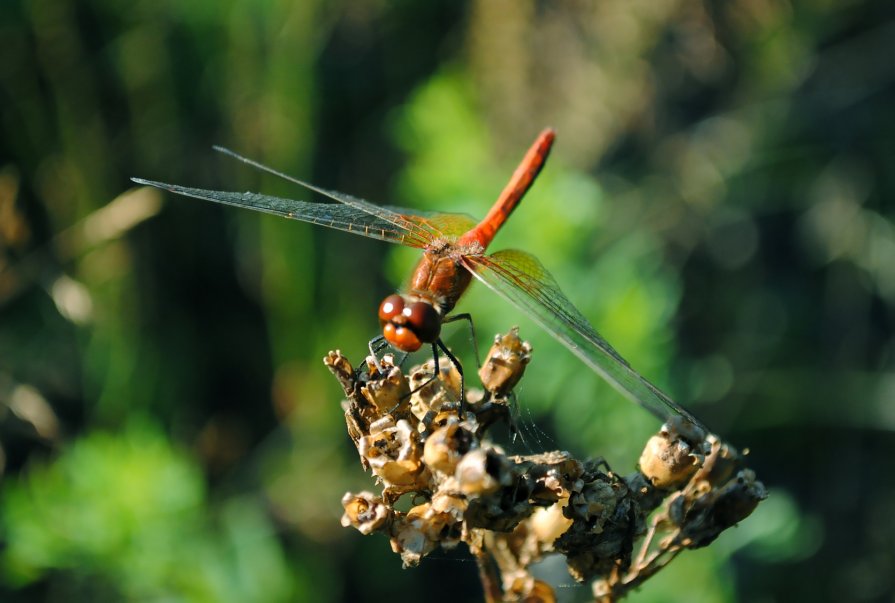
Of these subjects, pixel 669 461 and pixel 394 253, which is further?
pixel 394 253

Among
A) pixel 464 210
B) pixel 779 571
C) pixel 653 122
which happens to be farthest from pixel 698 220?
pixel 779 571

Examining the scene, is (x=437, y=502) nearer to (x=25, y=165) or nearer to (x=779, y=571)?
(x=779, y=571)

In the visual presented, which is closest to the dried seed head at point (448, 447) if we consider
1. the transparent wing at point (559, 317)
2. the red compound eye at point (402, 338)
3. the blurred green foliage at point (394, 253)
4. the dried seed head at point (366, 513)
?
the dried seed head at point (366, 513)

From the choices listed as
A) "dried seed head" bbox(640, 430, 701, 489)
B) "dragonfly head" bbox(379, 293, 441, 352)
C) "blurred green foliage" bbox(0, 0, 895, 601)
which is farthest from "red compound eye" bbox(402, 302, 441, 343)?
"blurred green foliage" bbox(0, 0, 895, 601)

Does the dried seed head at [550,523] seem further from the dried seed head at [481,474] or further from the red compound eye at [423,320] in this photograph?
the red compound eye at [423,320]

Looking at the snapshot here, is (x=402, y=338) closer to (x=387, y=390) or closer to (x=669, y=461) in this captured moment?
(x=387, y=390)

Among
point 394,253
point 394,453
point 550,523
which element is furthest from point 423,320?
point 394,253

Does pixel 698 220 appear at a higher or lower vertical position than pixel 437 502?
higher
